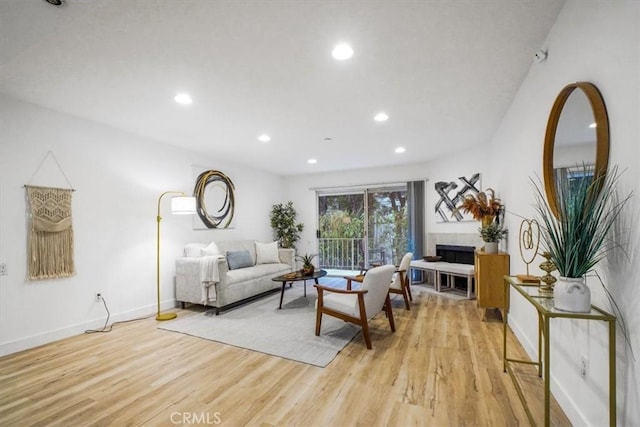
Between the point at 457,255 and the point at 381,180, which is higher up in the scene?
the point at 381,180

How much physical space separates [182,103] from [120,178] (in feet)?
5.31

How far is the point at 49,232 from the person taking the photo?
10.1 ft

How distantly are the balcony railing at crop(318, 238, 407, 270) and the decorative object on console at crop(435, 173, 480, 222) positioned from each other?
3.76 feet

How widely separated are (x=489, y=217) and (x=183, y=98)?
392 centimetres

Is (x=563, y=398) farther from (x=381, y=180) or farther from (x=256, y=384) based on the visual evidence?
(x=381, y=180)

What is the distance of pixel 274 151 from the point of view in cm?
502

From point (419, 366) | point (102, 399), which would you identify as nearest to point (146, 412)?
point (102, 399)

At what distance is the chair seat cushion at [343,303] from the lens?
2.96 m

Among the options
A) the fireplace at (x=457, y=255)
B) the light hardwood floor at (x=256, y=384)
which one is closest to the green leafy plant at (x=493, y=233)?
the light hardwood floor at (x=256, y=384)

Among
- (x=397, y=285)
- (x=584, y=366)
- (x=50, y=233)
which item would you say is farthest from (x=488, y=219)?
(x=50, y=233)

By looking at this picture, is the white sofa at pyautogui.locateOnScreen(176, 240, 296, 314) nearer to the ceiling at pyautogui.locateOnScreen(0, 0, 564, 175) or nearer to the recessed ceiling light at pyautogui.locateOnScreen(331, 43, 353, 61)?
the ceiling at pyautogui.locateOnScreen(0, 0, 564, 175)

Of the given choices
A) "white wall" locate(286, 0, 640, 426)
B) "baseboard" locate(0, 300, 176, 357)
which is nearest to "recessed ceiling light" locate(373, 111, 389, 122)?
"white wall" locate(286, 0, 640, 426)

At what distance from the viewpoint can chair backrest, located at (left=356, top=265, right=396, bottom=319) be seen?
290cm

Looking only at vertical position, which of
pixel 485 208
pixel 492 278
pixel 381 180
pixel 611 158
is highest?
pixel 381 180
